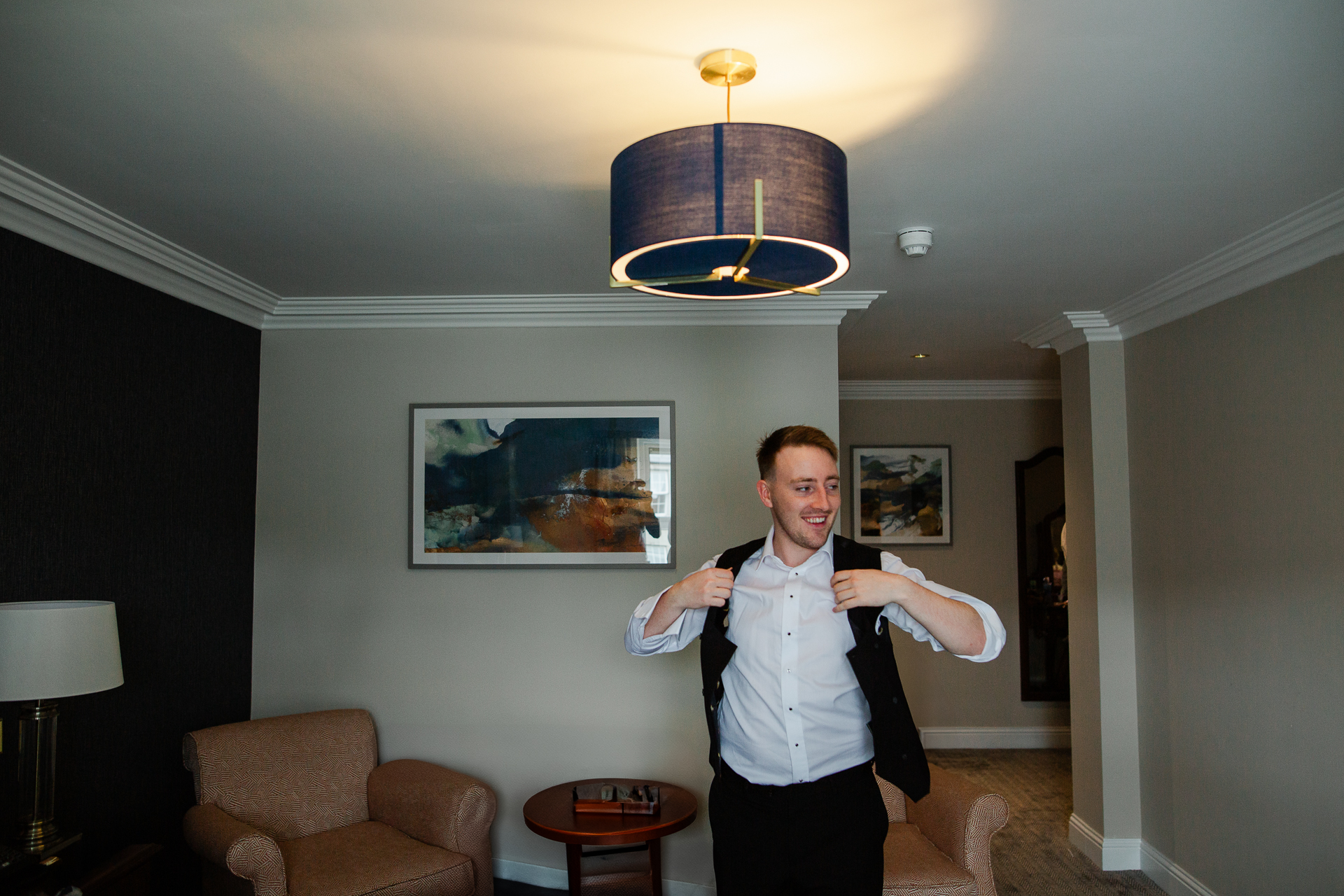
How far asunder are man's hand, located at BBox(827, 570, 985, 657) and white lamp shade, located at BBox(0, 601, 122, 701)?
2.13 m

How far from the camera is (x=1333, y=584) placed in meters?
2.93

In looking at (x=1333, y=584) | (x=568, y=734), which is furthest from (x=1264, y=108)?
(x=568, y=734)

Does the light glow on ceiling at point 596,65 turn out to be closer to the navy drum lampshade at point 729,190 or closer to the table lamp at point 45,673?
the navy drum lampshade at point 729,190

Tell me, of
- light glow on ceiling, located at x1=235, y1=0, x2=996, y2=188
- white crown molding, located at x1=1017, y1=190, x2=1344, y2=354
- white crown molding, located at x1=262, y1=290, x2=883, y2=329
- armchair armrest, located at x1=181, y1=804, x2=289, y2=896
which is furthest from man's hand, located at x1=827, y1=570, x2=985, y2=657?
white crown molding, located at x1=262, y1=290, x2=883, y2=329

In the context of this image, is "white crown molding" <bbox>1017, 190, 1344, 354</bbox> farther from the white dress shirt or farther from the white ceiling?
the white dress shirt

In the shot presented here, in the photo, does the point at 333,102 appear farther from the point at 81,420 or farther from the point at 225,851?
the point at 225,851

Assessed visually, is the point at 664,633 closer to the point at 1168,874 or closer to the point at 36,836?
the point at 36,836

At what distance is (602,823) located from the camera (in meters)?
3.22

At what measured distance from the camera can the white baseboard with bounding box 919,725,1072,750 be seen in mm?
6441

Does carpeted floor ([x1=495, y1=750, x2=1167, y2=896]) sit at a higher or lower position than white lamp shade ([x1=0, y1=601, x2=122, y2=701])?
lower

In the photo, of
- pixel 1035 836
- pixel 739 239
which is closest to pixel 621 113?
pixel 739 239

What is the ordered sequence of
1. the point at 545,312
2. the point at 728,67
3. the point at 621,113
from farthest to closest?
the point at 545,312 < the point at 621,113 < the point at 728,67

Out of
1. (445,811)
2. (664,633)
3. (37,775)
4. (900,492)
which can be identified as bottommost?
(445,811)

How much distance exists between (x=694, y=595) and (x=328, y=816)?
2.31 meters
